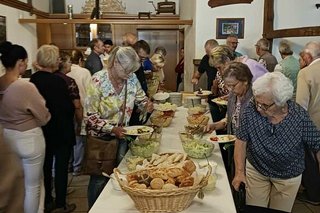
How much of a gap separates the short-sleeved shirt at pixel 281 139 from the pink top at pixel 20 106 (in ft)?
4.39

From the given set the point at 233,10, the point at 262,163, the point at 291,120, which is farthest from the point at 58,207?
the point at 233,10

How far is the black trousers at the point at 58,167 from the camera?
3.09m

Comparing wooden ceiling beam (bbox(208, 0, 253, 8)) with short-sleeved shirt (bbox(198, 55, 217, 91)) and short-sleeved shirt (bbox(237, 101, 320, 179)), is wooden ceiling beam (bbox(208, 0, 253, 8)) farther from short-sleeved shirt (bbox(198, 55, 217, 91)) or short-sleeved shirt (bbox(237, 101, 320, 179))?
short-sleeved shirt (bbox(237, 101, 320, 179))

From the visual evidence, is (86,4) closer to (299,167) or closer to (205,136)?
(205,136)

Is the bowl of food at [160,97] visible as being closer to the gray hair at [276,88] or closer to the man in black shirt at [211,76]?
the man in black shirt at [211,76]

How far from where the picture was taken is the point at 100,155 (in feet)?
7.77

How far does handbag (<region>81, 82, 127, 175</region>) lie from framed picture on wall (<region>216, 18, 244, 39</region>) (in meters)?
4.16

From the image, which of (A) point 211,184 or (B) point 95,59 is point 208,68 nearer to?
(B) point 95,59

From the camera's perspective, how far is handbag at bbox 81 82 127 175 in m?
2.37

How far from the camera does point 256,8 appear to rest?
6070 mm

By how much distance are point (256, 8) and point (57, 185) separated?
14.4 feet

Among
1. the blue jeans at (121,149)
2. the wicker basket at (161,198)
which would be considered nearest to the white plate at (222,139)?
the blue jeans at (121,149)

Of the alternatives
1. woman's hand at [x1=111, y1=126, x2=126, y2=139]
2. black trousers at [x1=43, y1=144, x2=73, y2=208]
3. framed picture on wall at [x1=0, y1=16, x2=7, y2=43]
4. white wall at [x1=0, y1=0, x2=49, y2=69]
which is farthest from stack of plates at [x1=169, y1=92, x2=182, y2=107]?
white wall at [x1=0, y1=0, x2=49, y2=69]

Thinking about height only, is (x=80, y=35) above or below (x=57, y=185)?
above
